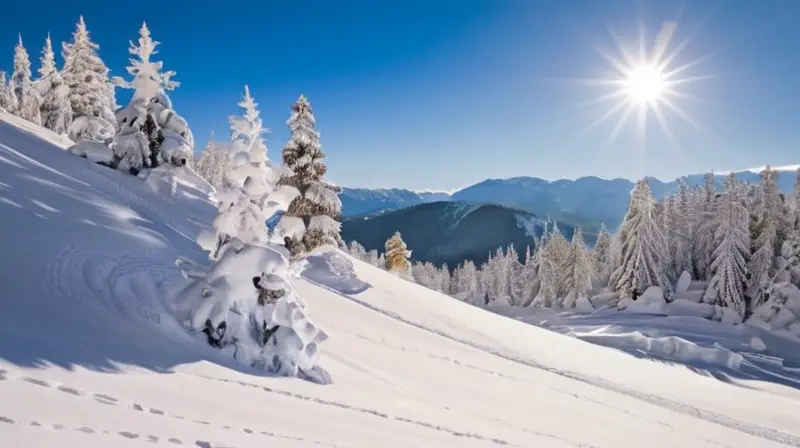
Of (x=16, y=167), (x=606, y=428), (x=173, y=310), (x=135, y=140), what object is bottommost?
(x=606, y=428)

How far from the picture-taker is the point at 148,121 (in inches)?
814

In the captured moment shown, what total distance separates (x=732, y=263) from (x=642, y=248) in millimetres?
6318

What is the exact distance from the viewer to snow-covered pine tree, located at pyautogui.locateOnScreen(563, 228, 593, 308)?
4722 centimetres

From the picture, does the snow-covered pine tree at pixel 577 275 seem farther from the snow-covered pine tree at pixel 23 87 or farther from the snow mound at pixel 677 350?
the snow-covered pine tree at pixel 23 87

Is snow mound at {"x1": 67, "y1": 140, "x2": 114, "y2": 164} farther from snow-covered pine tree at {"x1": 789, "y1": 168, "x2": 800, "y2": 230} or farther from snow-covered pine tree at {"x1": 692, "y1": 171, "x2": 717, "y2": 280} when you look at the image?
snow-covered pine tree at {"x1": 789, "y1": 168, "x2": 800, "y2": 230}

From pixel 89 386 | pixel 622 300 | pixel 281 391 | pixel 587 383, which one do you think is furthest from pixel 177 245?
pixel 622 300

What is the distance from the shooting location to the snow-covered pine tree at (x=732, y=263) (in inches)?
1412

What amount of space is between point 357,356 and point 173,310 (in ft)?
14.7

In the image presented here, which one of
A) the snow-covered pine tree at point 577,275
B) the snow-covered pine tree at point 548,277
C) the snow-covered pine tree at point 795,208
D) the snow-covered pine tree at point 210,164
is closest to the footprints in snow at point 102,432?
the snow-covered pine tree at point 577,275

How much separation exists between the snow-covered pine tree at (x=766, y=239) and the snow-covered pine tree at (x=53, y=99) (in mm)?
56672

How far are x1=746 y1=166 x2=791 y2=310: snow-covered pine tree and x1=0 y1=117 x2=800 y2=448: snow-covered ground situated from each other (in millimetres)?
18533

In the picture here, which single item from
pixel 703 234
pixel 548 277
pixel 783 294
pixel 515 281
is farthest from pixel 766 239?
pixel 515 281

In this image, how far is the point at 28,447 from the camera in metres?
4.10

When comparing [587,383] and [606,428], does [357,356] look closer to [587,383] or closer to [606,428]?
[606,428]
